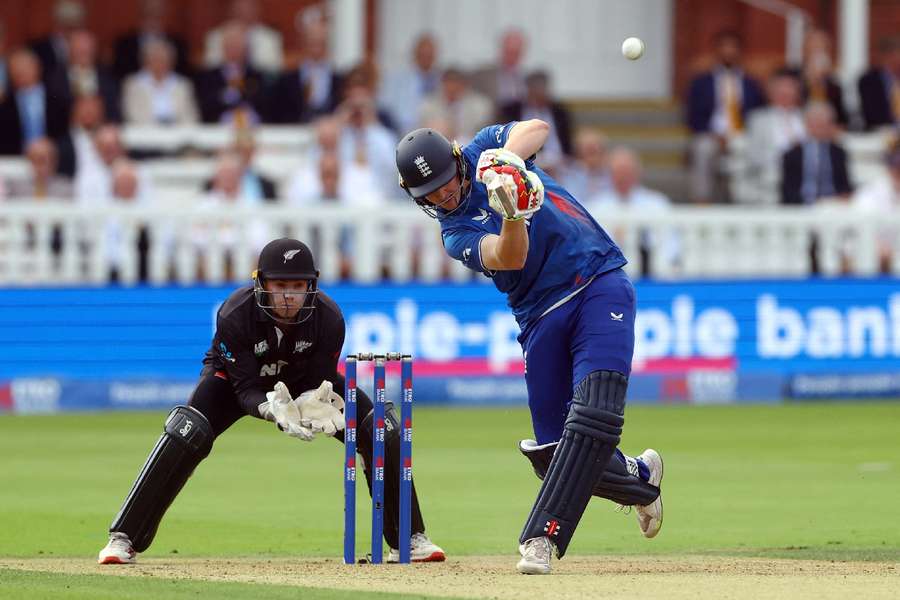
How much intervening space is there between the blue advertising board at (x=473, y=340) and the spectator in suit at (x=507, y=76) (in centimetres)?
328

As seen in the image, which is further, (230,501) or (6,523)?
(230,501)

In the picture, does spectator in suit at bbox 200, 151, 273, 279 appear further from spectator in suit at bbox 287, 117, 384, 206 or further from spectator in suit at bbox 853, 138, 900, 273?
spectator in suit at bbox 853, 138, 900, 273

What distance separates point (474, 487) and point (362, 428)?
3336 mm

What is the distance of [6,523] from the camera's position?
10.5m

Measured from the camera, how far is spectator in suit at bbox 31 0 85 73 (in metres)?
19.3

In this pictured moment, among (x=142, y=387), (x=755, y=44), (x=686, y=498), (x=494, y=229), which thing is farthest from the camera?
(x=755, y=44)

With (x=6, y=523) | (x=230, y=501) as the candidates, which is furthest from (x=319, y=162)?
(x=6, y=523)

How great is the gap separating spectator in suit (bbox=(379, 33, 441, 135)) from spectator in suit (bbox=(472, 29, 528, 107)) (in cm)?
63

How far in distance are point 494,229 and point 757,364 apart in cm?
965

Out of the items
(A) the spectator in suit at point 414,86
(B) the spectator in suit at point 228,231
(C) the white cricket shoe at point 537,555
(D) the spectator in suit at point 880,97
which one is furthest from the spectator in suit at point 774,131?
(C) the white cricket shoe at point 537,555

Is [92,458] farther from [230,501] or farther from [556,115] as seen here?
[556,115]

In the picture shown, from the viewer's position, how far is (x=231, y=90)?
19.4 m

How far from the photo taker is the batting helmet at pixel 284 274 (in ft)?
27.9

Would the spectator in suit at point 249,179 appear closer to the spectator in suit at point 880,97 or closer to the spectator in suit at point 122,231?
the spectator in suit at point 122,231
